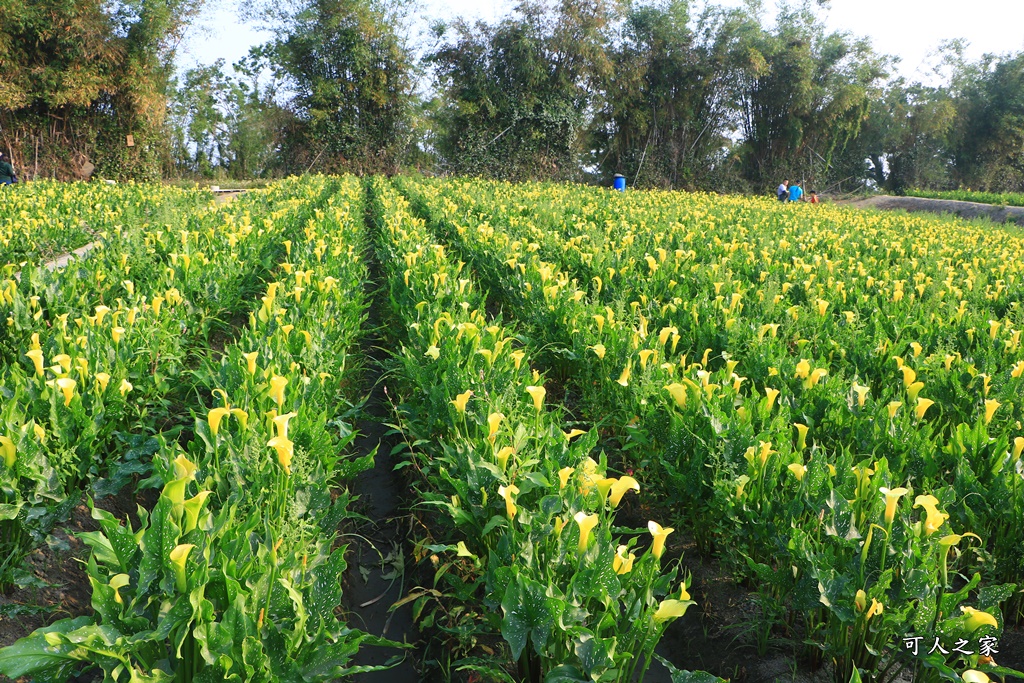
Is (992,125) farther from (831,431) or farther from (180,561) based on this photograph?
(180,561)

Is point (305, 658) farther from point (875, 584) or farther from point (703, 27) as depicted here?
point (703, 27)

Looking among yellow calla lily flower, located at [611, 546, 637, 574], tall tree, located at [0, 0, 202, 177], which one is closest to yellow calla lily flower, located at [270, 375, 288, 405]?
yellow calla lily flower, located at [611, 546, 637, 574]

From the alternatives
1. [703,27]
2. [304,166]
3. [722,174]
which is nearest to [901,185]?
[722,174]

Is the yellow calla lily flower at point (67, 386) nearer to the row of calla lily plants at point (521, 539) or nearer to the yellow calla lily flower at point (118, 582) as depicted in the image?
the yellow calla lily flower at point (118, 582)

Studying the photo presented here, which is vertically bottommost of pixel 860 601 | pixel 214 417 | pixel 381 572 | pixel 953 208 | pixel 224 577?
pixel 381 572

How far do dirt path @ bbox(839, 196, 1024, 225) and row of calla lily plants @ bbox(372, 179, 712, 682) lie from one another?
18267 millimetres

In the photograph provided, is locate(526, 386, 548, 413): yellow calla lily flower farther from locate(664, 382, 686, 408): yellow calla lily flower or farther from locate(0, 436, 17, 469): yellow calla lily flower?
locate(0, 436, 17, 469): yellow calla lily flower

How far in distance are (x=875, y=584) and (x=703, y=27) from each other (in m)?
32.8

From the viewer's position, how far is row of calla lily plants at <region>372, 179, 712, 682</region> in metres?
1.97

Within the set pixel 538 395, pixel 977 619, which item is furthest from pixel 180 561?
pixel 977 619

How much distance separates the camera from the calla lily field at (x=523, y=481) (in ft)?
6.31

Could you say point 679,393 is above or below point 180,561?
above

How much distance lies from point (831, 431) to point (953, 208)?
76.2 ft

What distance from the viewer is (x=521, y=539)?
2.27 metres
